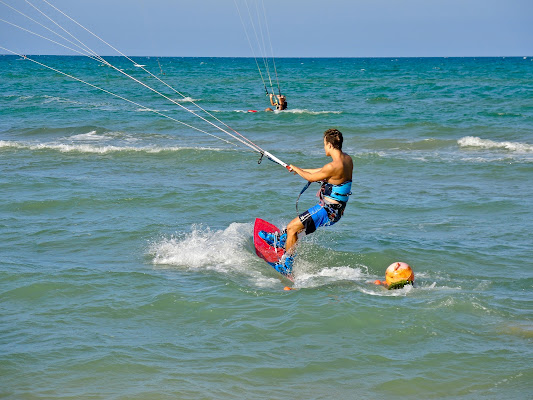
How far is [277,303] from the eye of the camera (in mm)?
7285

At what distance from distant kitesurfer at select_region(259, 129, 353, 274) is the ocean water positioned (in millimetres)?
484

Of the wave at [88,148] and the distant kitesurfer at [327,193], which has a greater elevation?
the distant kitesurfer at [327,193]

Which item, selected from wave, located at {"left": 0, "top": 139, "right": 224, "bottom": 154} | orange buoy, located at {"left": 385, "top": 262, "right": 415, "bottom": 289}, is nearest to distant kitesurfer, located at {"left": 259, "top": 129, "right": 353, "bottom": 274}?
orange buoy, located at {"left": 385, "top": 262, "right": 415, "bottom": 289}

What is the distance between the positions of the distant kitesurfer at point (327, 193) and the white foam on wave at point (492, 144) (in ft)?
42.3

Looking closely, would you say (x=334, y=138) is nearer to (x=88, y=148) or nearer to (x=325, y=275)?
(x=325, y=275)

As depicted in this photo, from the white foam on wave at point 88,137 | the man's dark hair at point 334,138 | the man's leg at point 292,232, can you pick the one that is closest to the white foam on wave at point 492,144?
the white foam on wave at point 88,137

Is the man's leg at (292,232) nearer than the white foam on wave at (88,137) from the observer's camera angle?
Yes

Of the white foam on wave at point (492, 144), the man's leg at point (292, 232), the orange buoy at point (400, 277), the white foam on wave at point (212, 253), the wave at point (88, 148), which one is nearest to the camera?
the orange buoy at point (400, 277)

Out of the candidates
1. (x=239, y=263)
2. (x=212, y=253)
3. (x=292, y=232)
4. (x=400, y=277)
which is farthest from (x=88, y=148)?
(x=400, y=277)

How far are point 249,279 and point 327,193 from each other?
4.97 feet

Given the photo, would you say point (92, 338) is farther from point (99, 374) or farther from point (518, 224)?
point (518, 224)

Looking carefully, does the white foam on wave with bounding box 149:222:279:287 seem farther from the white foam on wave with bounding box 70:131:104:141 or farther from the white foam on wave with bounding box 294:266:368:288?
the white foam on wave with bounding box 70:131:104:141

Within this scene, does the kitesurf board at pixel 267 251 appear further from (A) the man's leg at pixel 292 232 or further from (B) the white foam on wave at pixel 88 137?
(B) the white foam on wave at pixel 88 137

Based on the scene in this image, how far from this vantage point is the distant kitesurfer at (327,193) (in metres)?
8.08
